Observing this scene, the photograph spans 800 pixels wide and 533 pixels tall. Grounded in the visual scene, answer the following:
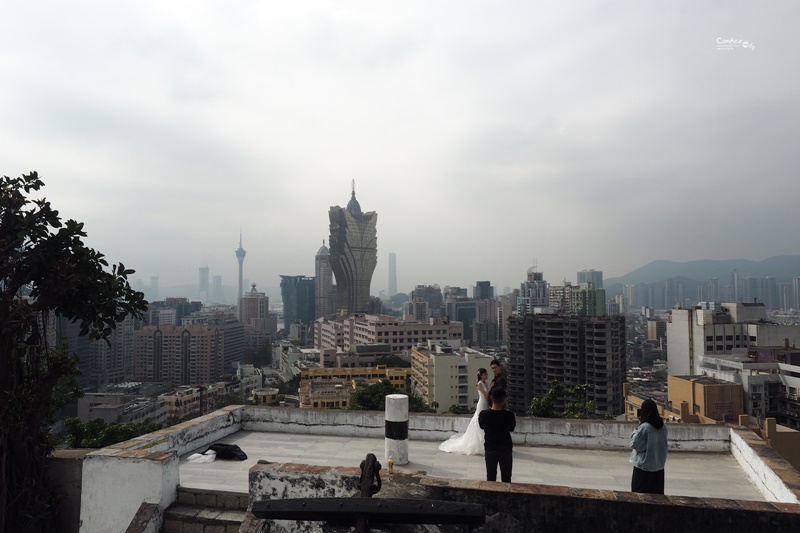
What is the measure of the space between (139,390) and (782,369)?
8758cm

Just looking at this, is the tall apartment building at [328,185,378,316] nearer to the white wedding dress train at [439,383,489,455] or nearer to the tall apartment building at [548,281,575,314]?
the tall apartment building at [548,281,575,314]

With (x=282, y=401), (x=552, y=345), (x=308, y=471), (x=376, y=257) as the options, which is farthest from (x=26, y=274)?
(x=376, y=257)

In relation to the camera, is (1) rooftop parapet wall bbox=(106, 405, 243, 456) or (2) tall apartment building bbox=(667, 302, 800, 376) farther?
(2) tall apartment building bbox=(667, 302, 800, 376)

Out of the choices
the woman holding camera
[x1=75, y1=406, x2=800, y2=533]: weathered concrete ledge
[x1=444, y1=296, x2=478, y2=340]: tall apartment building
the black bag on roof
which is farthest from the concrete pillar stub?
[x1=444, y1=296, x2=478, y2=340]: tall apartment building

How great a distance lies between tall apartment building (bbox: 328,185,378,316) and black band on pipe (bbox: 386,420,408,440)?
159503mm

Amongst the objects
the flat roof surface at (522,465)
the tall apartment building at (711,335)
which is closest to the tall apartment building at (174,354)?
the tall apartment building at (711,335)

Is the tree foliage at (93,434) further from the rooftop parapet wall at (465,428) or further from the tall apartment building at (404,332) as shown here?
the tall apartment building at (404,332)

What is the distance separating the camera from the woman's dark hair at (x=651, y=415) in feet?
15.8

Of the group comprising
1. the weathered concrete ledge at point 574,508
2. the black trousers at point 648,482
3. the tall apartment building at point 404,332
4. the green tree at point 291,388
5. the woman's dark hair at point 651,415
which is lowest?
the green tree at point 291,388

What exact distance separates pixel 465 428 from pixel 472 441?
80 cm

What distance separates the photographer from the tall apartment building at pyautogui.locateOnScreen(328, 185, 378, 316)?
551ft

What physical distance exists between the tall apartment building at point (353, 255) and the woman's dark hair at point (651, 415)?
161458 millimetres

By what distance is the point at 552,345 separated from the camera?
64.8 m

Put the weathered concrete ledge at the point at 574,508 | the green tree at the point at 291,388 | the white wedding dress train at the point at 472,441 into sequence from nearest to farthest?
the weathered concrete ledge at the point at 574,508 → the white wedding dress train at the point at 472,441 → the green tree at the point at 291,388
